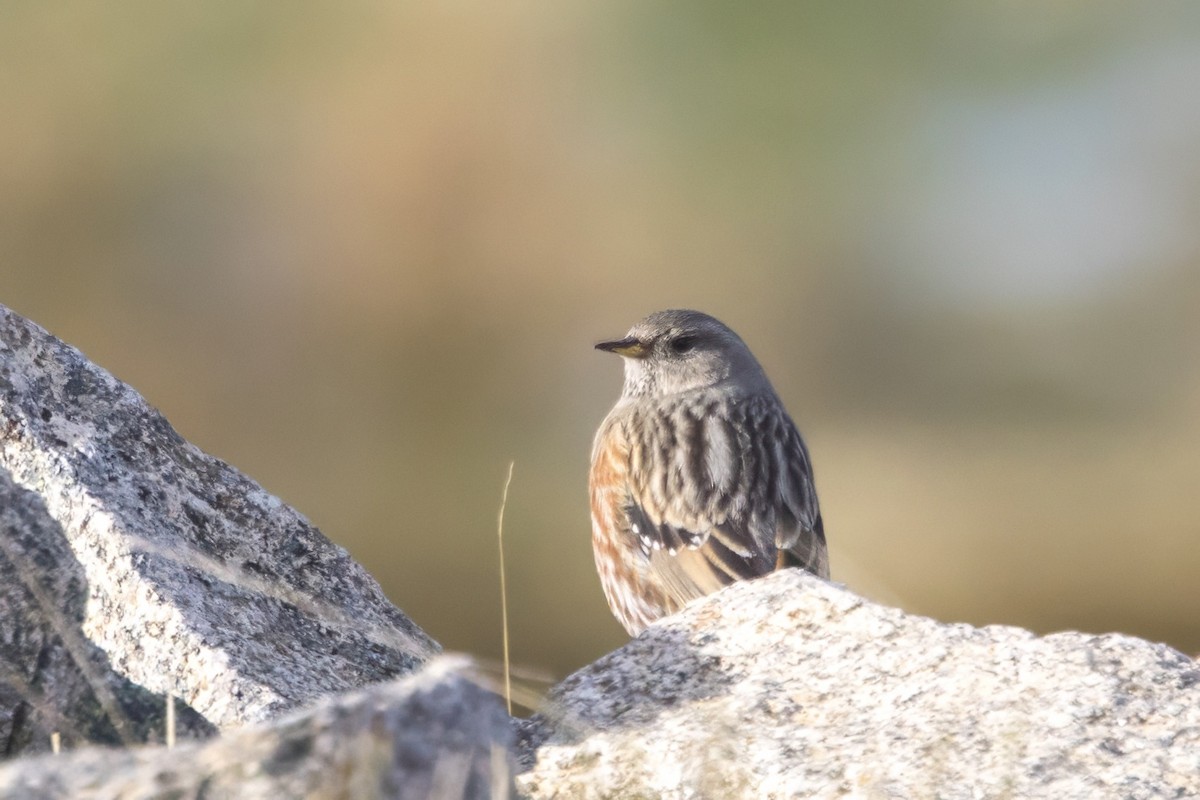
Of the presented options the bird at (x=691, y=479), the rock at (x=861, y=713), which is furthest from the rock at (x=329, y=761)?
the bird at (x=691, y=479)

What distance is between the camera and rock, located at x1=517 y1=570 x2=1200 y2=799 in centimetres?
272

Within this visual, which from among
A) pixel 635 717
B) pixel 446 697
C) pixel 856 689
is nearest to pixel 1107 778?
pixel 856 689

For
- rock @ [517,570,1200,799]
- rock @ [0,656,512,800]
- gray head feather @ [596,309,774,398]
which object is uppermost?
gray head feather @ [596,309,774,398]

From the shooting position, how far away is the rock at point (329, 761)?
1988 millimetres

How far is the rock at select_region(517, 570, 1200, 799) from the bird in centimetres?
191

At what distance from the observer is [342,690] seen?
3.36 metres

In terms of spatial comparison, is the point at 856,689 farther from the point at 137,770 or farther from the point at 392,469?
the point at 392,469

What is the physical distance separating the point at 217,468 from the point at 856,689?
1.74 m

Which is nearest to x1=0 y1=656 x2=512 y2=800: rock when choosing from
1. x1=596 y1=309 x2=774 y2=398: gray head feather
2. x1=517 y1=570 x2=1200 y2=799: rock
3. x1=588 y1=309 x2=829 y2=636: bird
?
x1=517 y1=570 x2=1200 y2=799: rock

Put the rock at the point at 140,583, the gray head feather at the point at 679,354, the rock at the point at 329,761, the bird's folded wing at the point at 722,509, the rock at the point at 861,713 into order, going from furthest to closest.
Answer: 1. the gray head feather at the point at 679,354
2. the bird's folded wing at the point at 722,509
3. the rock at the point at 140,583
4. the rock at the point at 861,713
5. the rock at the point at 329,761

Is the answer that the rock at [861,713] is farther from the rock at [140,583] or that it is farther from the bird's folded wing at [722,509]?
the bird's folded wing at [722,509]

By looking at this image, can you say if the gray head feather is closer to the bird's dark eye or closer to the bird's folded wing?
the bird's dark eye

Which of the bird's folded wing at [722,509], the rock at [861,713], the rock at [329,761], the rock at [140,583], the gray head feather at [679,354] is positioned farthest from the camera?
the gray head feather at [679,354]

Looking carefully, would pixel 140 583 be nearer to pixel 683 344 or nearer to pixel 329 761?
pixel 329 761
